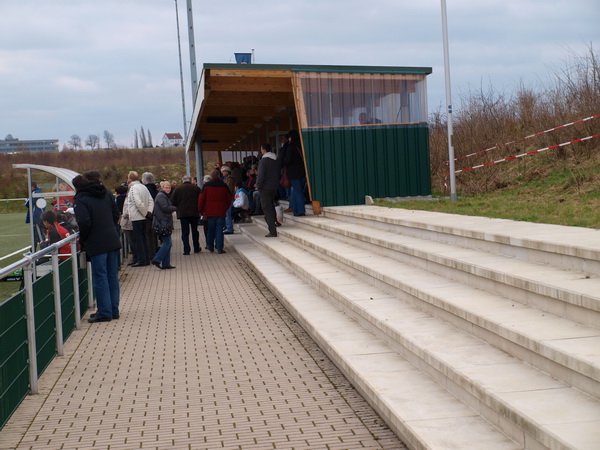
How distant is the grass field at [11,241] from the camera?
46.2ft

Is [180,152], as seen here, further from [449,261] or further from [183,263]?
[449,261]

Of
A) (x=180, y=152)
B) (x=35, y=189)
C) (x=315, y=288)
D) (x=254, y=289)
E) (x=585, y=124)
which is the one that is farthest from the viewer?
(x=180, y=152)

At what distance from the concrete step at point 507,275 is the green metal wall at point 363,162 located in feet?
17.7

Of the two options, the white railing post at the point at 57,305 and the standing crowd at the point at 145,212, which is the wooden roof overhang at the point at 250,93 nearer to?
the standing crowd at the point at 145,212

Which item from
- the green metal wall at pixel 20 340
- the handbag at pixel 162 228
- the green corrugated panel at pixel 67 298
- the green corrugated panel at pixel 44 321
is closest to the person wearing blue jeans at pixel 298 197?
the handbag at pixel 162 228

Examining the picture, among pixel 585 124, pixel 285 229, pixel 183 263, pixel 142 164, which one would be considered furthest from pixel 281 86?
pixel 142 164

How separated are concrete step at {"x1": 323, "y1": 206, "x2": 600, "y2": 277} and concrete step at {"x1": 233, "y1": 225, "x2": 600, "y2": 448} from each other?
111 centimetres

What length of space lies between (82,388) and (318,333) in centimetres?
226

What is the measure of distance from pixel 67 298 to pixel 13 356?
2.76 m

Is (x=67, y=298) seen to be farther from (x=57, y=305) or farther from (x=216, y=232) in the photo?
(x=216, y=232)

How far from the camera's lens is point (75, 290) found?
8.97 m

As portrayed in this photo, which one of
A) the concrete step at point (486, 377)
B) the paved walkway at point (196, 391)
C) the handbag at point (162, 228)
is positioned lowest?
the paved walkway at point (196, 391)

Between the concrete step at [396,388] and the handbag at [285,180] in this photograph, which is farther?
the handbag at [285,180]

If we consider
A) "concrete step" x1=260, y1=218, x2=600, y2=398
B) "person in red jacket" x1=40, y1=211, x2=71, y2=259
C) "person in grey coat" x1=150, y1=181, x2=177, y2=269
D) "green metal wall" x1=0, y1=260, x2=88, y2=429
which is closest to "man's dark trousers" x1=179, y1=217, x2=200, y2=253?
"person in grey coat" x1=150, y1=181, x2=177, y2=269
